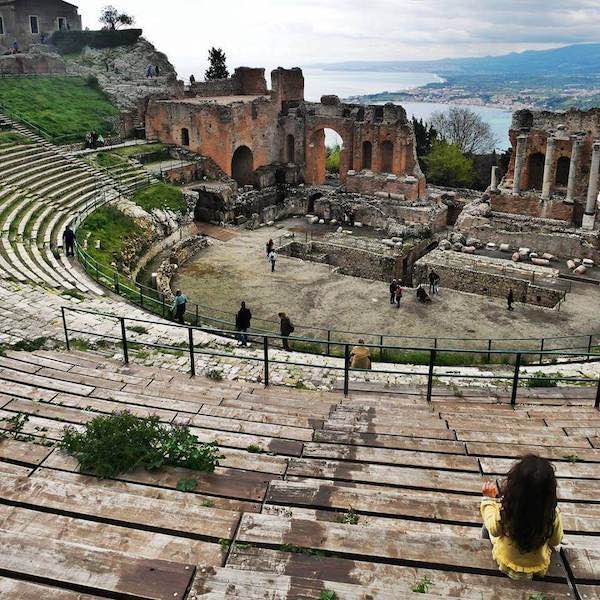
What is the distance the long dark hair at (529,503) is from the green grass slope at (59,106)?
33.4m

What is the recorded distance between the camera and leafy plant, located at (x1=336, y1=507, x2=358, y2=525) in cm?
523

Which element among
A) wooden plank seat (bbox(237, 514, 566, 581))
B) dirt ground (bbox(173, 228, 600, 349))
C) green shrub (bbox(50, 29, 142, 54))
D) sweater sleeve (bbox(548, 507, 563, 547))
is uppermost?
green shrub (bbox(50, 29, 142, 54))

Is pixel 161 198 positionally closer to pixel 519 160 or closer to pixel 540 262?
pixel 540 262

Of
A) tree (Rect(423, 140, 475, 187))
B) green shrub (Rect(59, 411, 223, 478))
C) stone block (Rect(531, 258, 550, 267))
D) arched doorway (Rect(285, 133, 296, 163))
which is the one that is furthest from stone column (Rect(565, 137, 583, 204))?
green shrub (Rect(59, 411, 223, 478))

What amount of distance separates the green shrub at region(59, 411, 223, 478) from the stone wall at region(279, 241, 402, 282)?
68.6ft

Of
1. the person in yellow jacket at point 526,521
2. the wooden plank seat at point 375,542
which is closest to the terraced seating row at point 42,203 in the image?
the wooden plank seat at point 375,542

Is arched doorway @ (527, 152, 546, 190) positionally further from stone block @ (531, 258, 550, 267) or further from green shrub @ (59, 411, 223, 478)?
green shrub @ (59, 411, 223, 478)

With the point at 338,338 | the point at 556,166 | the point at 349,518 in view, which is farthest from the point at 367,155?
the point at 349,518

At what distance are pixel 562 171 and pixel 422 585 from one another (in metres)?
32.5

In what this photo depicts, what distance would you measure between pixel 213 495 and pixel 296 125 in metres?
37.2

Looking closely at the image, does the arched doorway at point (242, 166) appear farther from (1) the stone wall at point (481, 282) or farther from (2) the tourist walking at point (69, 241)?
(2) the tourist walking at point (69, 241)

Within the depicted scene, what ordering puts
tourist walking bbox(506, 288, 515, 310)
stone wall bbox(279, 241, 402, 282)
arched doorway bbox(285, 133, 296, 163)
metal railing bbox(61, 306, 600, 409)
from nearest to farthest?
metal railing bbox(61, 306, 600, 409) < tourist walking bbox(506, 288, 515, 310) < stone wall bbox(279, 241, 402, 282) < arched doorway bbox(285, 133, 296, 163)

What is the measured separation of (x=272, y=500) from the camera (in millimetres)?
5527

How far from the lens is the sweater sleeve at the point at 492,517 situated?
4539 millimetres
